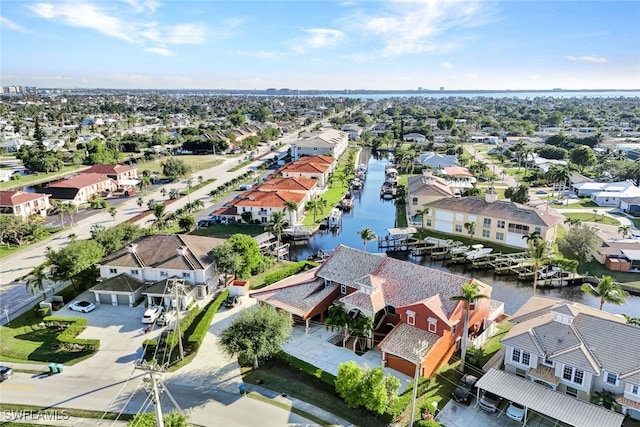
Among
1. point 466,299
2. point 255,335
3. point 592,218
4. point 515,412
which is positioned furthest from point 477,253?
point 255,335

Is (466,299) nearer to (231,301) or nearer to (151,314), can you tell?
(231,301)

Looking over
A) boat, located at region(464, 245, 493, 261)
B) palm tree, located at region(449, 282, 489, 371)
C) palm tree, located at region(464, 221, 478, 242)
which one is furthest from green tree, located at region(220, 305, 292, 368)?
palm tree, located at region(464, 221, 478, 242)

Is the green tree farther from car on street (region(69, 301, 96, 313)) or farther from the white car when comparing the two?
car on street (region(69, 301, 96, 313))

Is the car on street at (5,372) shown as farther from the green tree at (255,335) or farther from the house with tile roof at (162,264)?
the green tree at (255,335)

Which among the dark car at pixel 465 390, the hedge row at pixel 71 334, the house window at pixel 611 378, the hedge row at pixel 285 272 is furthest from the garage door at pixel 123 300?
the house window at pixel 611 378

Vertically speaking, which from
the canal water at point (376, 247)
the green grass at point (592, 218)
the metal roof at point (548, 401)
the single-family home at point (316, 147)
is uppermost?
the single-family home at point (316, 147)

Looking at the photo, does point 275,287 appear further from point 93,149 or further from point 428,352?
point 93,149
